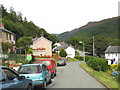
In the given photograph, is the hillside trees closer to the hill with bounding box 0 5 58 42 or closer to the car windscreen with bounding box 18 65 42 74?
the hill with bounding box 0 5 58 42

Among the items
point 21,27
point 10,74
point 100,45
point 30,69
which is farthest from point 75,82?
point 100,45

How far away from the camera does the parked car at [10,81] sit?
634 cm

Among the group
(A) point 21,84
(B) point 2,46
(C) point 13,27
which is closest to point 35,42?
(C) point 13,27

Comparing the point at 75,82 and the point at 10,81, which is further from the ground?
the point at 10,81

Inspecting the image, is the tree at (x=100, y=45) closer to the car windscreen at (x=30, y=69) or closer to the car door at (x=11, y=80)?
the car windscreen at (x=30, y=69)

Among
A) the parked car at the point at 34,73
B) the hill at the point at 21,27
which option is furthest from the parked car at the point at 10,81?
the hill at the point at 21,27

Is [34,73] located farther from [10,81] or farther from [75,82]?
[75,82]

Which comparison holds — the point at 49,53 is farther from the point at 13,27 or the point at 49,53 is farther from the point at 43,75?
the point at 43,75

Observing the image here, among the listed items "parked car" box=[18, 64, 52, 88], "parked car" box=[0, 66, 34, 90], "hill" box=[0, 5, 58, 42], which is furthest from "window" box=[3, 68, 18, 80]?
"hill" box=[0, 5, 58, 42]

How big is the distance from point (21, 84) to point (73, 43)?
516ft

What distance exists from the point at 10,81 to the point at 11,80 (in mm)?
118

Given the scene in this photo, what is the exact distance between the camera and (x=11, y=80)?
6832 millimetres

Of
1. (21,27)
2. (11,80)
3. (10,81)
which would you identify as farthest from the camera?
(21,27)

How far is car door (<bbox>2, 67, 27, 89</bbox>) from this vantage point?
654 cm
